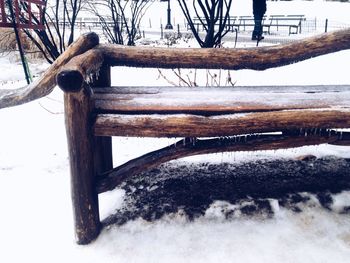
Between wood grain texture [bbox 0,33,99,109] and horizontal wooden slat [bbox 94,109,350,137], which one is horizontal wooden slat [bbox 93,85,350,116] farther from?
wood grain texture [bbox 0,33,99,109]

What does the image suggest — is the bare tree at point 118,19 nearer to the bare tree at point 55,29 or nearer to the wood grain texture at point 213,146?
the bare tree at point 55,29

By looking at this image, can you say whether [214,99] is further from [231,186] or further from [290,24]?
[290,24]

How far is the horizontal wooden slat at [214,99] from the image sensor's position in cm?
190

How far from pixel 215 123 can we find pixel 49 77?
3.46 ft

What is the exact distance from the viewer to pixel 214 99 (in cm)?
202

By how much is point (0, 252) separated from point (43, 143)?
1.50 meters

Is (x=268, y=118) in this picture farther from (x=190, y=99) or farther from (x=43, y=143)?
(x=43, y=143)

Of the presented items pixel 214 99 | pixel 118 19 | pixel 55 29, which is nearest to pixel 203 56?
pixel 214 99

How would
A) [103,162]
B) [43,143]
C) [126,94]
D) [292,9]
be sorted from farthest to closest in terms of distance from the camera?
[292,9]
[43,143]
[103,162]
[126,94]

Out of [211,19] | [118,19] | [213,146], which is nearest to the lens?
[213,146]

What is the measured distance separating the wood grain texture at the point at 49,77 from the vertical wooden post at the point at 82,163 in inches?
18.7

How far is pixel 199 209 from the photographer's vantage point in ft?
7.31

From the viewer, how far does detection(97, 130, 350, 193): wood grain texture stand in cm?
199

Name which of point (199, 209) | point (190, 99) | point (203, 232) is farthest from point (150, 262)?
point (190, 99)
